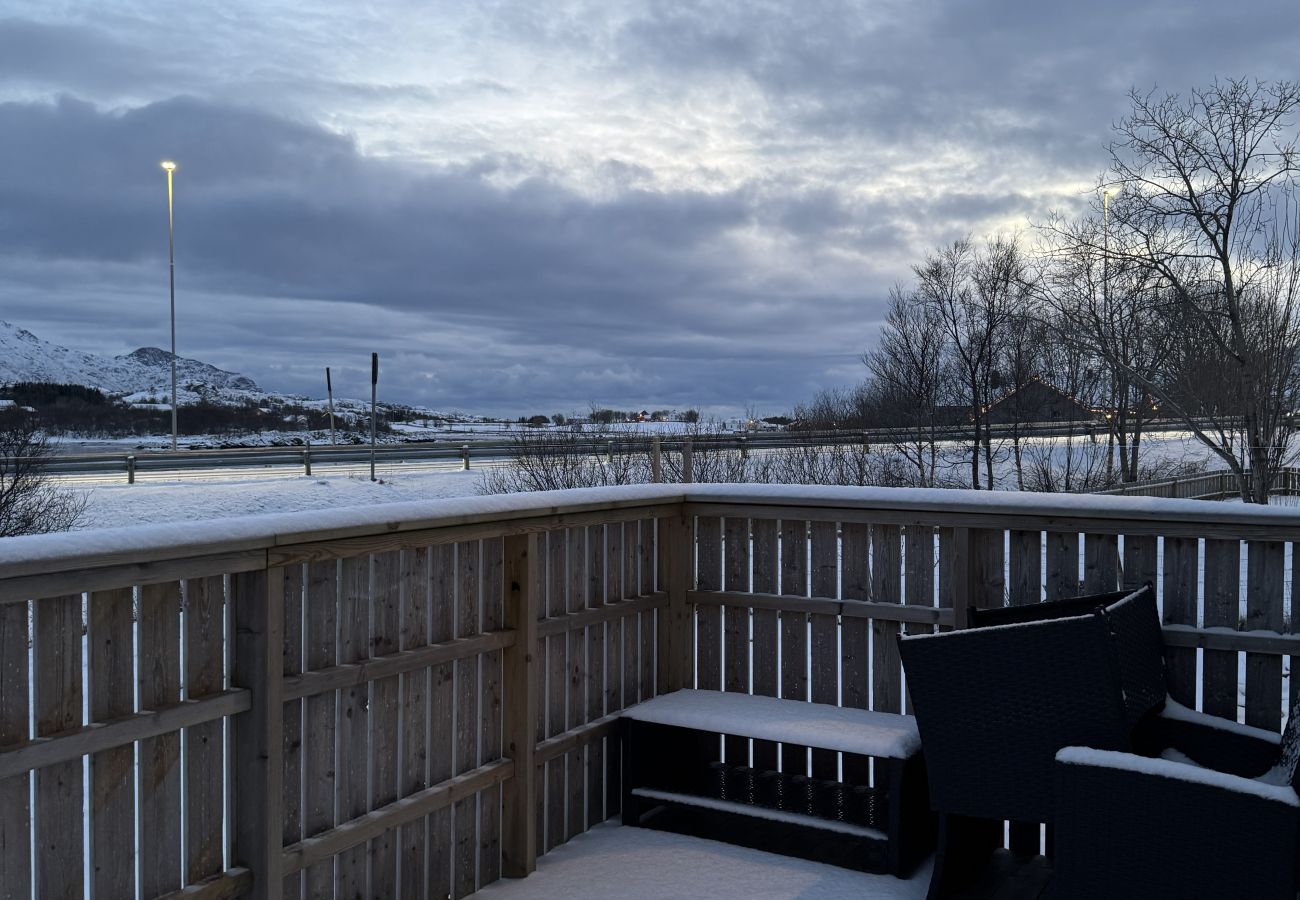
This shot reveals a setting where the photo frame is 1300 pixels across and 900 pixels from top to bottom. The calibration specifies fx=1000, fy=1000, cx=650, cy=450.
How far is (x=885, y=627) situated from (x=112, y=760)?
3.04 meters

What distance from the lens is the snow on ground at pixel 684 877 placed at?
11.9 feet

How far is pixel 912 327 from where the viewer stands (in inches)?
734

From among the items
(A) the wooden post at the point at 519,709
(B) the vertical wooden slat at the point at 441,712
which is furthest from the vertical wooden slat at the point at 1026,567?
(B) the vertical wooden slat at the point at 441,712

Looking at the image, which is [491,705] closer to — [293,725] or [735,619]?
[293,725]

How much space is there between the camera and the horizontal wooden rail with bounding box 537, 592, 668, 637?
4.08 m

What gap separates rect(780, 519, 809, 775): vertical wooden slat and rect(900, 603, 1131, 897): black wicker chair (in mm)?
1133

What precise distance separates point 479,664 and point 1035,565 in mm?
2238

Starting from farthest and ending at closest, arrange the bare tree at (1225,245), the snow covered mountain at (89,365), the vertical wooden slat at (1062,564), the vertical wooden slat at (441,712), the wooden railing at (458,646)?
1. the snow covered mountain at (89,365)
2. the bare tree at (1225,245)
3. the vertical wooden slat at (1062,564)
4. the vertical wooden slat at (441,712)
5. the wooden railing at (458,646)

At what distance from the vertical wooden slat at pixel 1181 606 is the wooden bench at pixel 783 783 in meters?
0.98

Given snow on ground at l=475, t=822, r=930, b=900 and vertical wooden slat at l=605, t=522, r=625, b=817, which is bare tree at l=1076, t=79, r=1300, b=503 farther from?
snow on ground at l=475, t=822, r=930, b=900

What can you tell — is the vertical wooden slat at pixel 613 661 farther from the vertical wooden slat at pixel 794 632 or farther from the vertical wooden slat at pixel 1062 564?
the vertical wooden slat at pixel 1062 564

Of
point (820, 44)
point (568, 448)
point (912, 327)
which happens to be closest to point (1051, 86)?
point (820, 44)

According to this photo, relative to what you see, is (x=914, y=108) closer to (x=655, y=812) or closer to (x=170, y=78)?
(x=170, y=78)


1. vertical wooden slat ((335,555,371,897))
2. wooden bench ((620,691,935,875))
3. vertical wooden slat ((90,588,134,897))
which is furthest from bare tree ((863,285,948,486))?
vertical wooden slat ((90,588,134,897))
